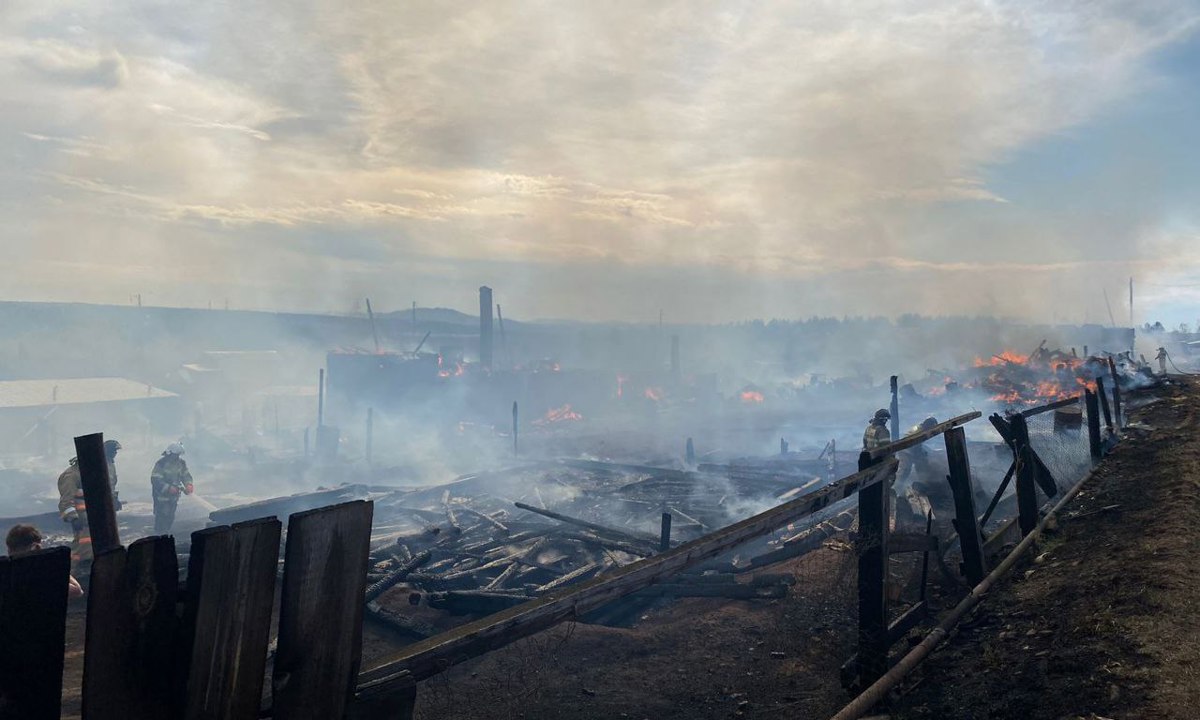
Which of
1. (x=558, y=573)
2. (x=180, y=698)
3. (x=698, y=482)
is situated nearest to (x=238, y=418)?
(x=698, y=482)

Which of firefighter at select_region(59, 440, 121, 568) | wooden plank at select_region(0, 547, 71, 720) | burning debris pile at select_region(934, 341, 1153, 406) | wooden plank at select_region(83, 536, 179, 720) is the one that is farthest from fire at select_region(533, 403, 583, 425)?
wooden plank at select_region(0, 547, 71, 720)

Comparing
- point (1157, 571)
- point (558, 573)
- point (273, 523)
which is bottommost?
point (558, 573)

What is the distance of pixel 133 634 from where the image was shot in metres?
1.79

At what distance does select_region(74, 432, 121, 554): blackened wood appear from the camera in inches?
169

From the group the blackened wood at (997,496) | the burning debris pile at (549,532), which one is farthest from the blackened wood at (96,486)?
the blackened wood at (997,496)

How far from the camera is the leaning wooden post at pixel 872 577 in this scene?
4523 millimetres

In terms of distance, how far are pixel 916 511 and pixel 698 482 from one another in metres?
6.58

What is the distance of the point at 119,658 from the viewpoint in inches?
69.6

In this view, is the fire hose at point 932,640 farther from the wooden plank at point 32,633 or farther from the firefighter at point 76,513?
the firefighter at point 76,513

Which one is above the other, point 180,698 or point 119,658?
point 119,658

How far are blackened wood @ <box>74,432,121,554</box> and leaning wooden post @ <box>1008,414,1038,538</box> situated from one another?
8297 mm

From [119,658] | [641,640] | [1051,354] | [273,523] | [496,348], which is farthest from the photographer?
[496,348]

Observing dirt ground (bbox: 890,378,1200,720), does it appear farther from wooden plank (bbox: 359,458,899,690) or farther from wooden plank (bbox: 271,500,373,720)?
wooden plank (bbox: 271,500,373,720)

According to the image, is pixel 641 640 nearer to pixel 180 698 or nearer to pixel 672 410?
pixel 180 698
